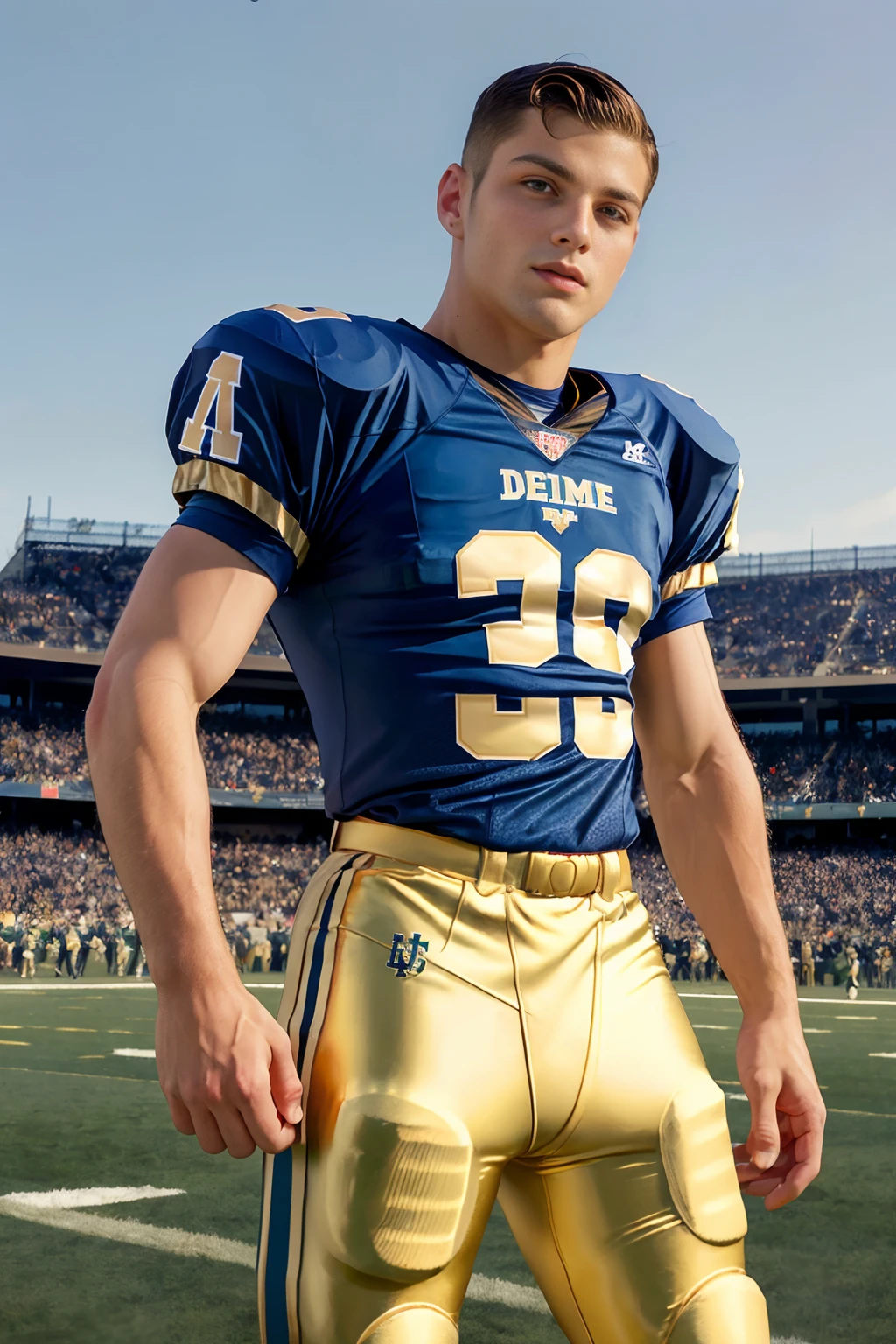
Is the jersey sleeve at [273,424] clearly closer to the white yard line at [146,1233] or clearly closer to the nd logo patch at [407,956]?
the nd logo patch at [407,956]

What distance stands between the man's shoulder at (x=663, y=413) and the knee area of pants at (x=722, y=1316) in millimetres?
1158

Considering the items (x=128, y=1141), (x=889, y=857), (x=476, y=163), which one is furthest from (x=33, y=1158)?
(x=889, y=857)

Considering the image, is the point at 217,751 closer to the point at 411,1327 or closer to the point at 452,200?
the point at 452,200

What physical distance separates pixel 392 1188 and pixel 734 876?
75 centimetres

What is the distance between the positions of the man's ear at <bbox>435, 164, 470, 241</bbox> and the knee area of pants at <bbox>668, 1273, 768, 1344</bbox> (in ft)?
4.73

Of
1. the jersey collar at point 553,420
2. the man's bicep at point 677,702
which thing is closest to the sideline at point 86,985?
the man's bicep at point 677,702

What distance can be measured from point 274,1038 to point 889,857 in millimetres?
27542

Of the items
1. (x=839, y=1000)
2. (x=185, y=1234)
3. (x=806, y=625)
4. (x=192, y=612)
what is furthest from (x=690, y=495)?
(x=806, y=625)

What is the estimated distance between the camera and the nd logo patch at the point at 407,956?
1.47m

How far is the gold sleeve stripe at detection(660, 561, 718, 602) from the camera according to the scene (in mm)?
1993

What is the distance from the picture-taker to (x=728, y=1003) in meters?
16.2

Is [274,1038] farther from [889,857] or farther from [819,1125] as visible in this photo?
[889,857]

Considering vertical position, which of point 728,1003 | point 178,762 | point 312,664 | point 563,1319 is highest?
point 312,664

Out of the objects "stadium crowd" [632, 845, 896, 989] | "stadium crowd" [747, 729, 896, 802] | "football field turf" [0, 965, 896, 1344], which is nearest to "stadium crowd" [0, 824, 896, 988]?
"stadium crowd" [632, 845, 896, 989]
